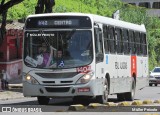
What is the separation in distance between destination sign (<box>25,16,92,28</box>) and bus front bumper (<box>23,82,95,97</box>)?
2.08m

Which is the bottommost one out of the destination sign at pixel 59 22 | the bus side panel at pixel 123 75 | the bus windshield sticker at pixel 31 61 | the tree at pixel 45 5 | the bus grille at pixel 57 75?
the bus side panel at pixel 123 75

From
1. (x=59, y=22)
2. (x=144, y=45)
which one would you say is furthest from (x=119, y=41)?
(x=144, y=45)

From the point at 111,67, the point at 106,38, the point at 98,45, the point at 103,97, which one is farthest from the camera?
the point at 111,67

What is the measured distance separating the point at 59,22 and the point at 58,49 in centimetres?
98

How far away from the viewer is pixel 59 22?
22.8m

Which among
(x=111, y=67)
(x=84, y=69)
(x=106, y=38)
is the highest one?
(x=106, y=38)

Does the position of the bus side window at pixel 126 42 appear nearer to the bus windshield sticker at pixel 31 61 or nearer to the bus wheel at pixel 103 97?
the bus wheel at pixel 103 97

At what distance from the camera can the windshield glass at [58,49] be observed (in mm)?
22281

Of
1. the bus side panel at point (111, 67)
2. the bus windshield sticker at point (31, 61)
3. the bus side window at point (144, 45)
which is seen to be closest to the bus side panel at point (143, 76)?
the bus side window at point (144, 45)

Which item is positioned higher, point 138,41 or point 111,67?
point 138,41

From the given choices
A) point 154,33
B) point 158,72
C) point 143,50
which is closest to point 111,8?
point 154,33

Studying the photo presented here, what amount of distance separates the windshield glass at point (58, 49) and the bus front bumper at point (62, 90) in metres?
0.70

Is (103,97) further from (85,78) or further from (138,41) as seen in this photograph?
(138,41)

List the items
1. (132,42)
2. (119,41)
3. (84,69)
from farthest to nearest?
(132,42) → (119,41) → (84,69)
